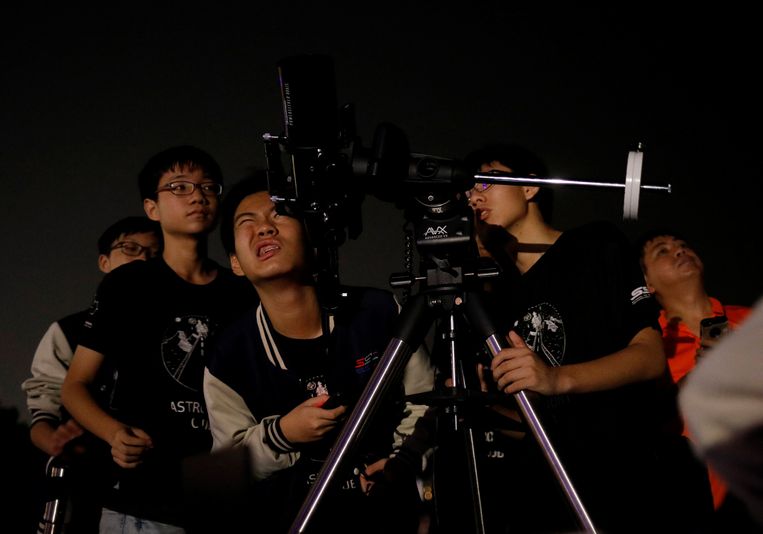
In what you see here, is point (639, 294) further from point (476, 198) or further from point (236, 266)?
point (236, 266)

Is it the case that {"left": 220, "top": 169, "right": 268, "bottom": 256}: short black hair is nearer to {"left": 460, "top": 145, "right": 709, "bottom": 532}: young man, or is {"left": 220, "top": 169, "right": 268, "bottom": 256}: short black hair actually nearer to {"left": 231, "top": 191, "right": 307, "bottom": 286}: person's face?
{"left": 231, "top": 191, "right": 307, "bottom": 286}: person's face

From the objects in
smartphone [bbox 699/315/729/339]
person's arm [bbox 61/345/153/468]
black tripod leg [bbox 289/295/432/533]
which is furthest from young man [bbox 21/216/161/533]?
smartphone [bbox 699/315/729/339]

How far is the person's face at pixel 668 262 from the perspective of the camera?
2299 millimetres

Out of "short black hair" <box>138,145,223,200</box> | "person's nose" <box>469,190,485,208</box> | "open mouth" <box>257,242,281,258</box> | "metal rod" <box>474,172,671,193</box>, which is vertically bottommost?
"open mouth" <box>257,242,281,258</box>

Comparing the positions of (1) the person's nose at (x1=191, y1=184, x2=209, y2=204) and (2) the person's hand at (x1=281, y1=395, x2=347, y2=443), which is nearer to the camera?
(2) the person's hand at (x1=281, y1=395, x2=347, y2=443)

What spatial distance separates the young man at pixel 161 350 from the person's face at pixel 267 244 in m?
0.26

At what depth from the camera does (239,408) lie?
162 cm

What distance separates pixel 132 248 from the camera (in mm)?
2361

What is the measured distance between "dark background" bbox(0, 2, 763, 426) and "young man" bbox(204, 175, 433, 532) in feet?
2.45

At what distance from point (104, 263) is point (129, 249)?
0.45 ft

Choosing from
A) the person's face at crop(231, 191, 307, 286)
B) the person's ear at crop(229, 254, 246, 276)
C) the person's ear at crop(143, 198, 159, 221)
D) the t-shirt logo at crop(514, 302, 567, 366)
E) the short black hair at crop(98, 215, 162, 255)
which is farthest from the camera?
the short black hair at crop(98, 215, 162, 255)

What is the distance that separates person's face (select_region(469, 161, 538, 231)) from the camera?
5.83ft

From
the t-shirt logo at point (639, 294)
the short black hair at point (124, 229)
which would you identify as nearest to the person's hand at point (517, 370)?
the t-shirt logo at point (639, 294)

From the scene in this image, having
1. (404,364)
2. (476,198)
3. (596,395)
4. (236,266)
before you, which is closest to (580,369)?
(596,395)
